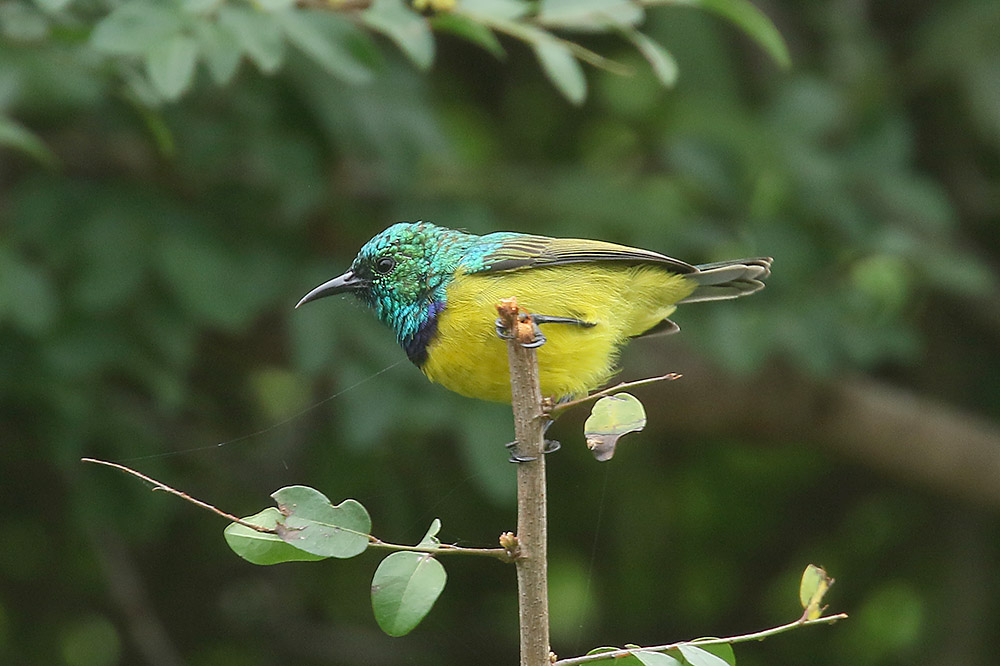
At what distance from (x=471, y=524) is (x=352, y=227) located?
141 cm

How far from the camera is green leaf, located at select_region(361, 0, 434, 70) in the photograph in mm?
2539

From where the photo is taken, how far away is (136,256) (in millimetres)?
3229

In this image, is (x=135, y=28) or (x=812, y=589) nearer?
(x=812, y=589)

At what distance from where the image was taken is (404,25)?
254 cm

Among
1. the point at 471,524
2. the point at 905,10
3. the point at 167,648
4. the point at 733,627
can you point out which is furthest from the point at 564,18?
the point at 733,627

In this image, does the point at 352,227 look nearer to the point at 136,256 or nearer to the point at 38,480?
the point at 136,256

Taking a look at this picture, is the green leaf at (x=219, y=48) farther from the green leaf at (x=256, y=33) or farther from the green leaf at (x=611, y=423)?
the green leaf at (x=611, y=423)

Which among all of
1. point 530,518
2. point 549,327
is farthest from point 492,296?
point 530,518

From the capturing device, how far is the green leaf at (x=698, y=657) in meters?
1.46

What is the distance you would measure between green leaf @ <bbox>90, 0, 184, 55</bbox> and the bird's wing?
2.62ft

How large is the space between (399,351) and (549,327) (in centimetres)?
104

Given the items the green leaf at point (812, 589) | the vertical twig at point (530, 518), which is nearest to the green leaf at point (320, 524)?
the vertical twig at point (530, 518)

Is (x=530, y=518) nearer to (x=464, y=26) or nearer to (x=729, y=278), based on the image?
(x=729, y=278)

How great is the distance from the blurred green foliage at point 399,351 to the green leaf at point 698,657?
1.55 meters
